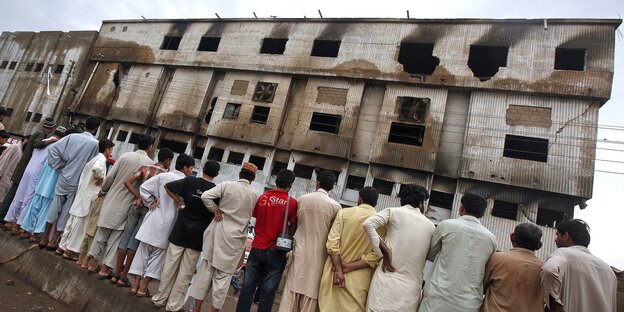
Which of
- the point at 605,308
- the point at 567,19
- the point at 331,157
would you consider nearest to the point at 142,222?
the point at 605,308

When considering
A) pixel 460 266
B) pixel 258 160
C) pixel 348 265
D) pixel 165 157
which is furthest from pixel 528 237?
pixel 258 160

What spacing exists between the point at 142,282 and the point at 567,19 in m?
18.8

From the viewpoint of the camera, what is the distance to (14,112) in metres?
25.6

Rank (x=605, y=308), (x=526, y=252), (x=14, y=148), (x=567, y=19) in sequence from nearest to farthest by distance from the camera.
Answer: (x=605, y=308) < (x=526, y=252) < (x=14, y=148) < (x=567, y=19)

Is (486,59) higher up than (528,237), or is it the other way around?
(486,59)

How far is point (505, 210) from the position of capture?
534 inches

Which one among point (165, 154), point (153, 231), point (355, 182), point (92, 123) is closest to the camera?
point (153, 231)

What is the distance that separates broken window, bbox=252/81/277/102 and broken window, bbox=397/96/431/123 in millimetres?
7229

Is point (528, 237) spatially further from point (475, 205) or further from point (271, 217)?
point (271, 217)

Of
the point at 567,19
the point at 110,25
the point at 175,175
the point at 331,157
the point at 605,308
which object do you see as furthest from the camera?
the point at 110,25

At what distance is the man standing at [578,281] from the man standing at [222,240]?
296 cm

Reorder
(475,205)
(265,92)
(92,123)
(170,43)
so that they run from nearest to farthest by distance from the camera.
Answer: (475,205) → (92,123) → (265,92) → (170,43)

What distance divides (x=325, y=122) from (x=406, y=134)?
428 cm

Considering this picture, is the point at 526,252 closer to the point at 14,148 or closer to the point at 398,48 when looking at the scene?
the point at 14,148
